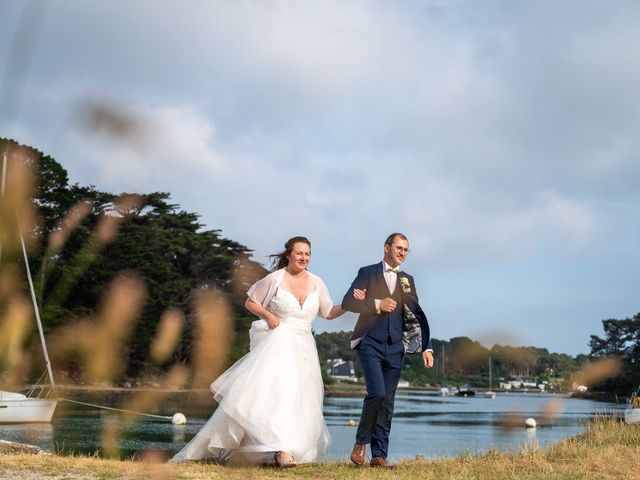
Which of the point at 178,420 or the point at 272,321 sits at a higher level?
the point at 272,321

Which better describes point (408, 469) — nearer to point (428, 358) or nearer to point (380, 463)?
point (380, 463)

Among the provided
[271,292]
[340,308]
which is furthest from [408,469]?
[271,292]

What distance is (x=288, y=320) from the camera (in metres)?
7.95

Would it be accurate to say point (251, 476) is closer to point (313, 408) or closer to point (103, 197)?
point (313, 408)

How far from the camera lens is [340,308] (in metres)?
8.04

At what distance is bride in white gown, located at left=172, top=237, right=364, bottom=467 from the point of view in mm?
7578

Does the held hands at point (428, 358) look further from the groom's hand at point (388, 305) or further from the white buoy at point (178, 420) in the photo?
the white buoy at point (178, 420)

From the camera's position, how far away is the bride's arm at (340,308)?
7523 mm

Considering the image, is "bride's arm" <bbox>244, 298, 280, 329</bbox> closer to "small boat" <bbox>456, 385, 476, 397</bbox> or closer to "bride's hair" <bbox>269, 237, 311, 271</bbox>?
"bride's hair" <bbox>269, 237, 311, 271</bbox>

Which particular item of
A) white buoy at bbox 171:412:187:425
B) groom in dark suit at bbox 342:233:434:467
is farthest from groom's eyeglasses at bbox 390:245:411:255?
white buoy at bbox 171:412:187:425

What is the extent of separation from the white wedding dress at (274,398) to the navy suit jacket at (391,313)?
2.01 ft

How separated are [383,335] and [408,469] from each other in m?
1.25

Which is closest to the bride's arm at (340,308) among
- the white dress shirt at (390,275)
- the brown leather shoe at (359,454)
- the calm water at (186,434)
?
the white dress shirt at (390,275)

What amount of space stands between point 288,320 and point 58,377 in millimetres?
51521
